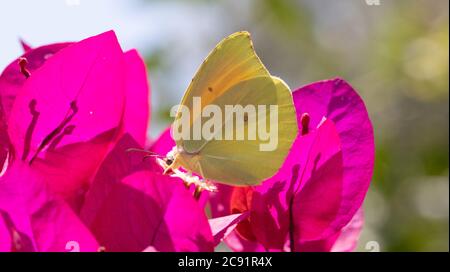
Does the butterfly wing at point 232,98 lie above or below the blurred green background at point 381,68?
above

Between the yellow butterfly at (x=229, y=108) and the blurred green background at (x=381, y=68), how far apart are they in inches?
44.1

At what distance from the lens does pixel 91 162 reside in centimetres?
56

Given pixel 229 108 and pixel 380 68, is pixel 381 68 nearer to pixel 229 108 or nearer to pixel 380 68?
pixel 380 68

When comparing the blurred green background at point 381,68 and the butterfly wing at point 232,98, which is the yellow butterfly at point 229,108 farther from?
the blurred green background at point 381,68

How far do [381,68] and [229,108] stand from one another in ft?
4.55

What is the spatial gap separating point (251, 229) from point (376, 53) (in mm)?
1529

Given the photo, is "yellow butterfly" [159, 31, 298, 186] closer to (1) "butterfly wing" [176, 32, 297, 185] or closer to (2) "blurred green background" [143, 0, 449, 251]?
(1) "butterfly wing" [176, 32, 297, 185]

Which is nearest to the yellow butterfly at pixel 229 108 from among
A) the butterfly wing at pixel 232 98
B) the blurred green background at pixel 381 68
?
the butterfly wing at pixel 232 98

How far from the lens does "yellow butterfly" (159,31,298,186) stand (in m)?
0.64

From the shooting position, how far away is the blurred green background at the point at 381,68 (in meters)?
1.85

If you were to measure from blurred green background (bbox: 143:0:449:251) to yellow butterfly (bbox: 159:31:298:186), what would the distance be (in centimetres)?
112

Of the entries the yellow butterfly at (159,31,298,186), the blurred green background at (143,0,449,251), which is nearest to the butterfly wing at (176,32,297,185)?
the yellow butterfly at (159,31,298,186)
